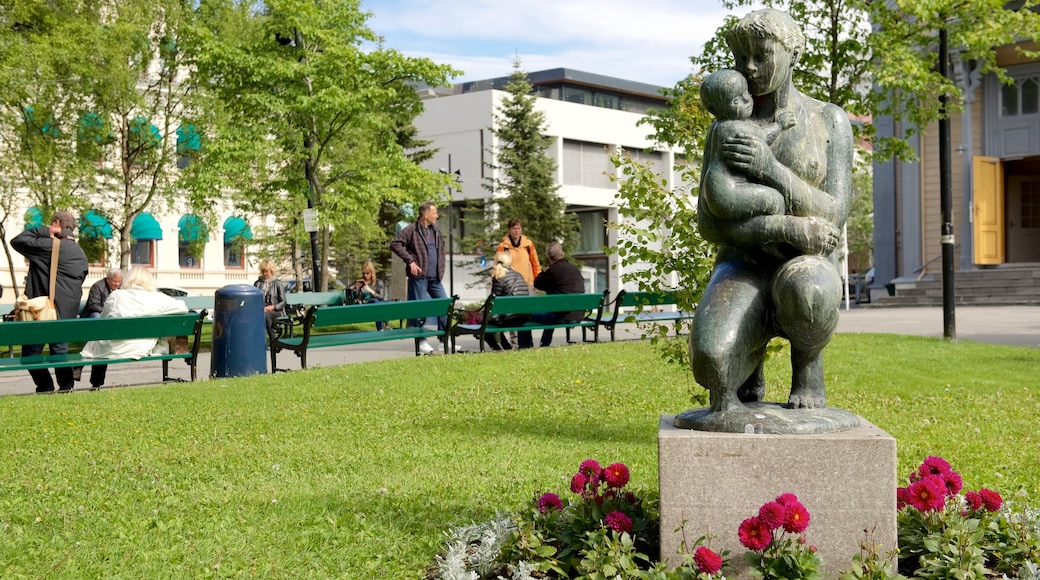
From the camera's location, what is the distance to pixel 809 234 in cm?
444

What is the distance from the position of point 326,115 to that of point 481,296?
31.7 meters

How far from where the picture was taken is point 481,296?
56.7m

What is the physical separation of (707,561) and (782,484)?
19.3 inches

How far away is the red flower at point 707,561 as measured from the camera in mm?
3990

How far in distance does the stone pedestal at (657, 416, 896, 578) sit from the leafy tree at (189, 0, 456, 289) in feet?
70.8

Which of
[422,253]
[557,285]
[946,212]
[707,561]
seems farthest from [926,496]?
[946,212]

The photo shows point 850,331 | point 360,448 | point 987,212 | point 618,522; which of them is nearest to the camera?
point 618,522

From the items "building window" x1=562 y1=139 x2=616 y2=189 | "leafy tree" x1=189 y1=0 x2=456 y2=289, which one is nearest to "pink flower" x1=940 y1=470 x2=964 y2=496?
"leafy tree" x1=189 y1=0 x2=456 y2=289

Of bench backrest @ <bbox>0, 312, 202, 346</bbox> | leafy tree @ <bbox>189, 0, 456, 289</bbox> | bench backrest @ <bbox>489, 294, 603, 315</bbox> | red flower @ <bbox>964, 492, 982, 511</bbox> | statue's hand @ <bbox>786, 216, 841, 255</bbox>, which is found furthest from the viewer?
leafy tree @ <bbox>189, 0, 456, 289</bbox>

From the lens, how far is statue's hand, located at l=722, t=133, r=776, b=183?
4.46m

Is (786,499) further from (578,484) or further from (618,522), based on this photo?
(578,484)

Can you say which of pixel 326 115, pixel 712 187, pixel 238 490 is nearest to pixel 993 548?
pixel 712 187

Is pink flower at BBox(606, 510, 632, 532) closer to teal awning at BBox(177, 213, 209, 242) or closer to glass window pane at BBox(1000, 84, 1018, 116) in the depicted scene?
teal awning at BBox(177, 213, 209, 242)

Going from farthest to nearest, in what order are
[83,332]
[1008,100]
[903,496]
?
[1008,100] → [83,332] → [903,496]
